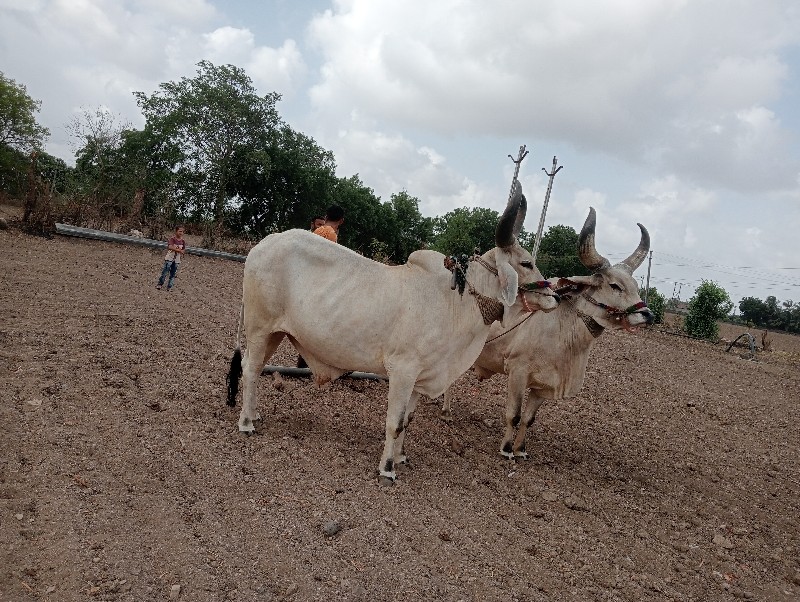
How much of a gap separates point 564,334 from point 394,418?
223 cm

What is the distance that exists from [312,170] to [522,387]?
79.7 ft

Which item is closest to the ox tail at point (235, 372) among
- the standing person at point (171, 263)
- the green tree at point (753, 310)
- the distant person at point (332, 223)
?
the distant person at point (332, 223)

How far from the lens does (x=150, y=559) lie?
348 centimetres

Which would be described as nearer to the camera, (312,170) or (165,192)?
(165,192)

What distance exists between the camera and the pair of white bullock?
5066 millimetres

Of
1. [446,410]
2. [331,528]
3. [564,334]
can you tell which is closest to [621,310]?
[564,334]

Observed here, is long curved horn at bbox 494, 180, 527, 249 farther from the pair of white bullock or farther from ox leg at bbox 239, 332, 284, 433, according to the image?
ox leg at bbox 239, 332, 284, 433

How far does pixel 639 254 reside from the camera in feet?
20.4

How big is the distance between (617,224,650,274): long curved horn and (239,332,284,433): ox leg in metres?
3.74

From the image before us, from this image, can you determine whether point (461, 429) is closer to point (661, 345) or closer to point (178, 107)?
point (661, 345)

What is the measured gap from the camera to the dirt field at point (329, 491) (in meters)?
3.60

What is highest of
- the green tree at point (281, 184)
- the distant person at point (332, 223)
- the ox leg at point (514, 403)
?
the green tree at point (281, 184)

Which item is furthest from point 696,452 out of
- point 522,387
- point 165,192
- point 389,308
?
point 165,192

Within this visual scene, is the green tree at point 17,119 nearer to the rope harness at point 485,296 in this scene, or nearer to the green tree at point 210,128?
the green tree at point 210,128
